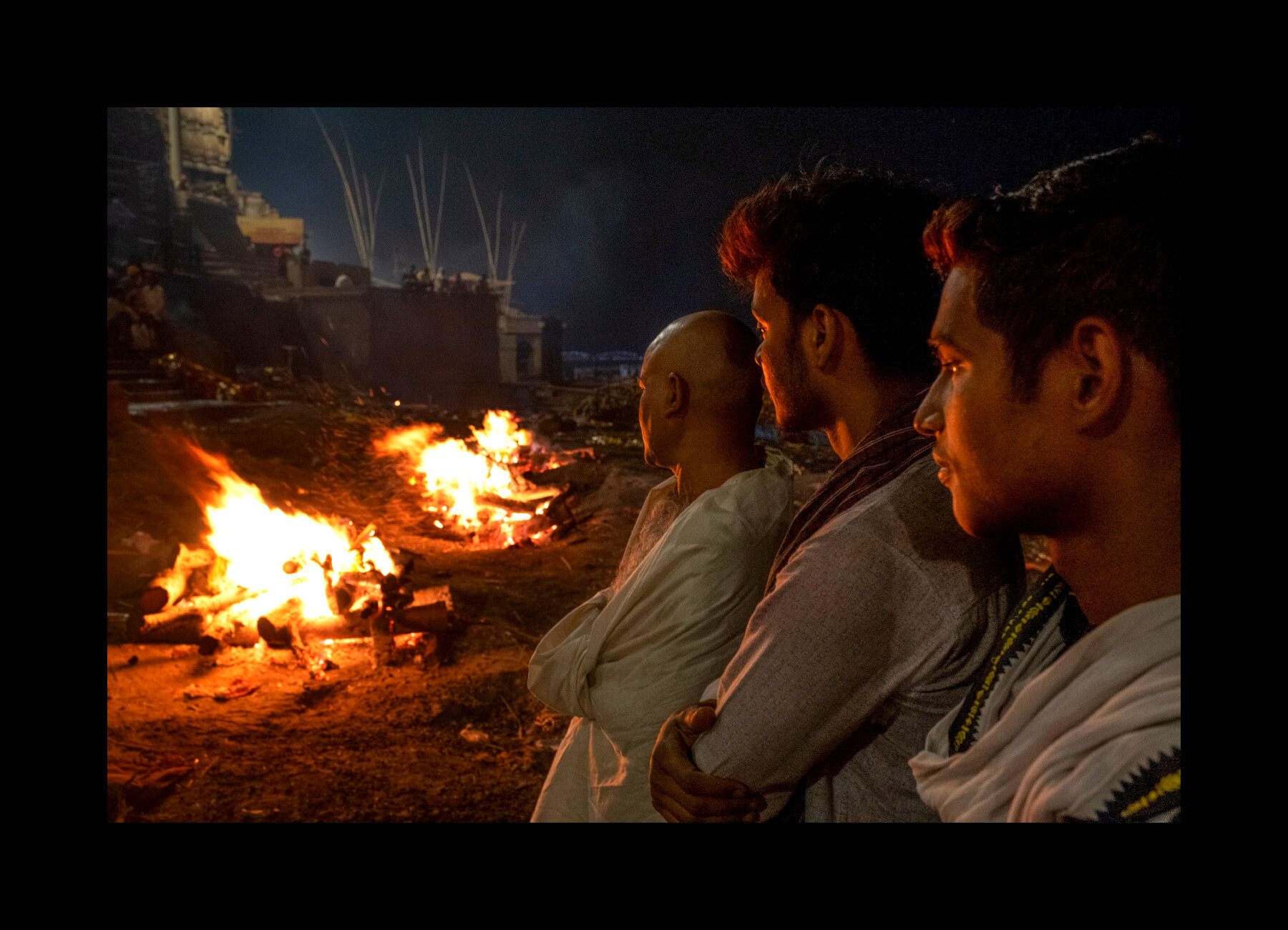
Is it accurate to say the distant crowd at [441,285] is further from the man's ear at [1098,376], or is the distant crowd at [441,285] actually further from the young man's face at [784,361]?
the man's ear at [1098,376]

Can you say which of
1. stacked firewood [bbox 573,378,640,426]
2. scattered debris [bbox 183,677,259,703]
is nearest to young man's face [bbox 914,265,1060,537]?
scattered debris [bbox 183,677,259,703]

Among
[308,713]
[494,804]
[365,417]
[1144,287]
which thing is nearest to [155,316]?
[365,417]

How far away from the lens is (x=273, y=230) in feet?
104

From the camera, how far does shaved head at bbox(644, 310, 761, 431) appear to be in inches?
90.6

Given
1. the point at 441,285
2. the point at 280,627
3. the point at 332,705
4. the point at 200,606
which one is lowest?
the point at 332,705

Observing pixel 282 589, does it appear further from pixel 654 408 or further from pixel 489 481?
pixel 654 408

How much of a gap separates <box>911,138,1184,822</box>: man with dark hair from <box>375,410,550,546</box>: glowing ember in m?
8.61

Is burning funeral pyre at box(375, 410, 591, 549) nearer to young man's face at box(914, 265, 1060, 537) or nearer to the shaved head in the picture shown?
the shaved head

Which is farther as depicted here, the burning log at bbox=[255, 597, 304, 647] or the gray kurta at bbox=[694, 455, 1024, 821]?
the burning log at bbox=[255, 597, 304, 647]

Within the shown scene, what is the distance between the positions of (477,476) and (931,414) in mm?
11438

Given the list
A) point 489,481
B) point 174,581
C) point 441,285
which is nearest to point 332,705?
point 174,581

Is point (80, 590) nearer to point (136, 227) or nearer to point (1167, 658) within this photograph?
point (1167, 658)

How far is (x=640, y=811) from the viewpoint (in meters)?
2.21

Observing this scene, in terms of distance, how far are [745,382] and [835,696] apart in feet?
3.48
